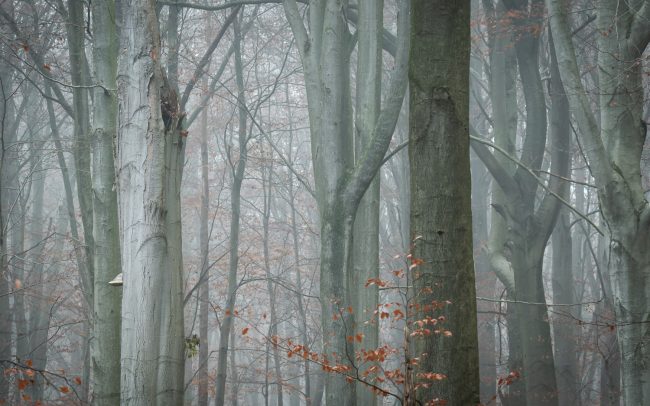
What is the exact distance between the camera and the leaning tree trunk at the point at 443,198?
4266mm

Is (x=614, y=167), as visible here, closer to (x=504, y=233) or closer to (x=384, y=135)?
(x=384, y=135)

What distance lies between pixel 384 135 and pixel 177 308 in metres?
3.56

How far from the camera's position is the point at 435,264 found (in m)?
4.28

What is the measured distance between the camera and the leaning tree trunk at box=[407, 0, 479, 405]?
14.0ft

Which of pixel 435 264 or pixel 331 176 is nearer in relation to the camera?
pixel 435 264

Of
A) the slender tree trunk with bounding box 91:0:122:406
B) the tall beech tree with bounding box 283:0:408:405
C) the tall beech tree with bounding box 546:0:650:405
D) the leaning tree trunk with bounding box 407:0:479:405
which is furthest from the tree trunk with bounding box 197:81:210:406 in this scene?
the leaning tree trunk with bounding box 407:0:479:405

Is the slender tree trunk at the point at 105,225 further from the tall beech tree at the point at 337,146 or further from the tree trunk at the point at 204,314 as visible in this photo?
the tree trunk at the point at 204,314

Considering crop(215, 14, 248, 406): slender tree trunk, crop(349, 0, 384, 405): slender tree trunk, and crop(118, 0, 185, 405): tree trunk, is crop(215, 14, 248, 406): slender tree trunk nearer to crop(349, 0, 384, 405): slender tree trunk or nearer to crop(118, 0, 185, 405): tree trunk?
crop(349, 0, 384, 405): slender tree trunk

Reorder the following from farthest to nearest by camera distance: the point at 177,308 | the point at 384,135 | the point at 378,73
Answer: the point at 378,73, the point at 384,135, the point at 177,308

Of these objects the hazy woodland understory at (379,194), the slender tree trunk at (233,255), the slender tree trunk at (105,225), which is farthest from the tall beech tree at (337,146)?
the slender tree trunk at (233,255)

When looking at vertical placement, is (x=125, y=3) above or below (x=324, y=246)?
above

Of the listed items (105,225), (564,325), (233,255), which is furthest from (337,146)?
(564,325)

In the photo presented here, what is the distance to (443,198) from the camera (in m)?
4.29

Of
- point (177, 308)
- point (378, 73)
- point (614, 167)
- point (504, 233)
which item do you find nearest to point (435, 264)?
point (177, 308)
